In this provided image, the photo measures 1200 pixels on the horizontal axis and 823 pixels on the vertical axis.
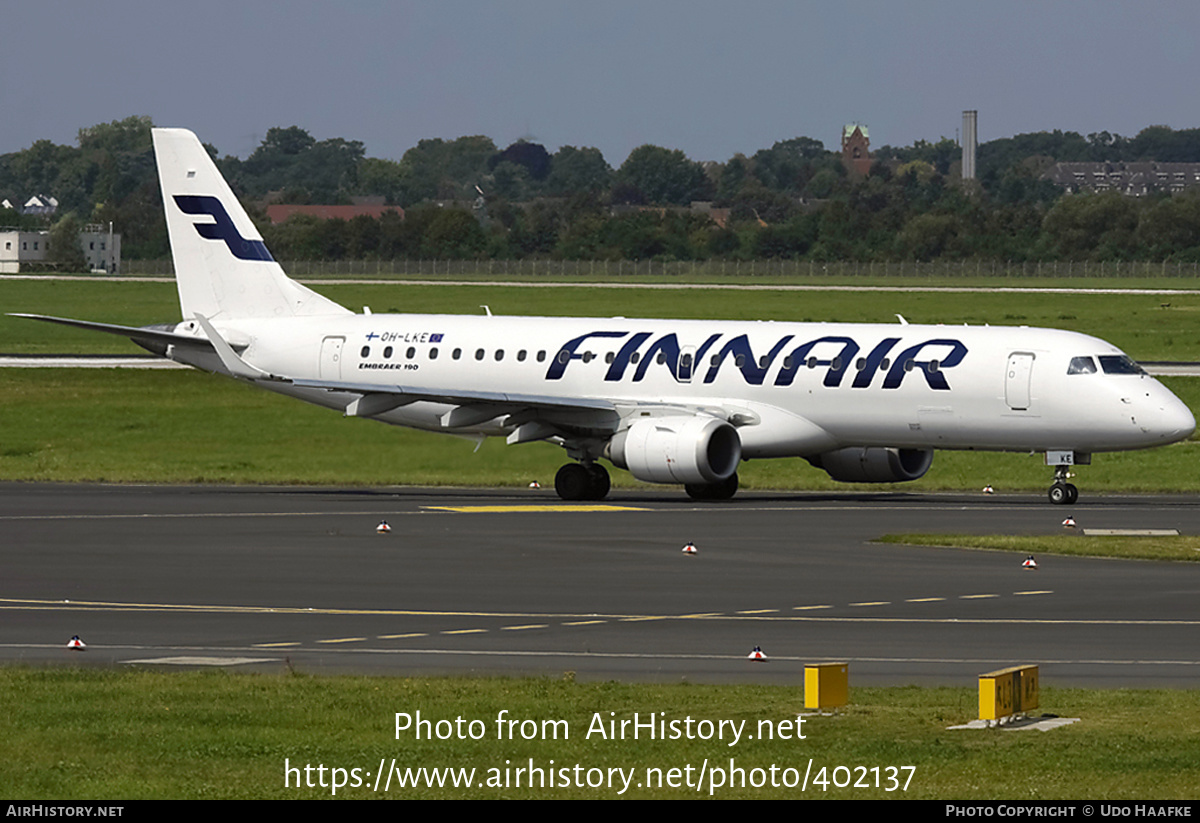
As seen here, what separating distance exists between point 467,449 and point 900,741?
112 ft

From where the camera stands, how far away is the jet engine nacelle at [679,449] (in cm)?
4612

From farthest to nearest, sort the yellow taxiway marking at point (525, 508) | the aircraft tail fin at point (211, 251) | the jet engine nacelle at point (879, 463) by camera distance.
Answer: the aircraft tail fin at point (211, 251)
the jet engine nacelle at point (879, 463)
the yellow taxiway marking at point (525, 508)

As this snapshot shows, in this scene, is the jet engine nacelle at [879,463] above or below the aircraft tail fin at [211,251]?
below

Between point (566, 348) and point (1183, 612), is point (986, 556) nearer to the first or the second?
point (1183, 612)

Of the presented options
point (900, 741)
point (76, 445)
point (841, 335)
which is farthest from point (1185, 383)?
point (900, 741)

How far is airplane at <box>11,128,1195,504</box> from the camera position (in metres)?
45.9

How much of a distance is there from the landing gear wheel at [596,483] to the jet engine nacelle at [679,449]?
133 centimetres

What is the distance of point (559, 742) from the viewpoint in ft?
58.9

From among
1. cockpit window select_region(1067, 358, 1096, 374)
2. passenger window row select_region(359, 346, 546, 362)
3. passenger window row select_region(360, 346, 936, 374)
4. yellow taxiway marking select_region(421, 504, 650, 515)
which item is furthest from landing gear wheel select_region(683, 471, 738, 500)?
cockpit window select_region(1067, 358, 1096, 374)

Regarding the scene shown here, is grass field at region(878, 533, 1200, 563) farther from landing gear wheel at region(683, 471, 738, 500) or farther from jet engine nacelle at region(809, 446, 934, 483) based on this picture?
jet engine nacelle at region(809, 446, 934, 483)

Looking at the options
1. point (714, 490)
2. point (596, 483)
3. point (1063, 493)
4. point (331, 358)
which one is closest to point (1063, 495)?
point (1063, 493)

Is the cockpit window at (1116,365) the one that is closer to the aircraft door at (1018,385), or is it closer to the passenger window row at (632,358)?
the passenger window row at (632,358)

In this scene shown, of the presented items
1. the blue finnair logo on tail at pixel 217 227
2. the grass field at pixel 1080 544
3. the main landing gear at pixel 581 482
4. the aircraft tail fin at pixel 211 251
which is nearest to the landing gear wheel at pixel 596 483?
the main landing gear at pixel 581 482

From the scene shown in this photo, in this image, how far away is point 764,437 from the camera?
47.7 m
